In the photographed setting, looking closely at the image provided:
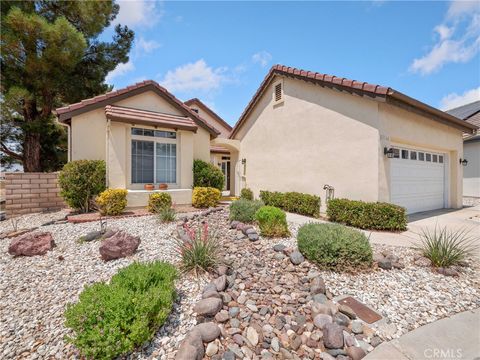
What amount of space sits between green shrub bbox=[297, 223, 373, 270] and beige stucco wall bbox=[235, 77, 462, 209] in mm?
4233

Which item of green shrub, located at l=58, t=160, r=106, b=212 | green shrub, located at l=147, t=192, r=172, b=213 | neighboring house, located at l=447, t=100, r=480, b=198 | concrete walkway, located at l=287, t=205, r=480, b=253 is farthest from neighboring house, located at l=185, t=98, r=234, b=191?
neighboring house, located at l=447, t=100, r=480, b=198

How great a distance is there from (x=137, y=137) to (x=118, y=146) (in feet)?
3.05

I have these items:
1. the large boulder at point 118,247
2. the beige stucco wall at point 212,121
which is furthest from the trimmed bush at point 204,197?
the beige stucco wall at point 212,121

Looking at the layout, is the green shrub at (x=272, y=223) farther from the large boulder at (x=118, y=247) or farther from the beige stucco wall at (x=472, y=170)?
the beige stucco wall at (x=472, y=170)

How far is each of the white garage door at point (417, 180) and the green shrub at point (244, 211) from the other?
233 inches

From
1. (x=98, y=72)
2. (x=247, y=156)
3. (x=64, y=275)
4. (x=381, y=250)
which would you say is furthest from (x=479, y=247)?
(x=98, y=72)

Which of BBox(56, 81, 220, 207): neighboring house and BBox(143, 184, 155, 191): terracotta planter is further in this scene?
BBox(143, 184, 155, 191): terracotta planter

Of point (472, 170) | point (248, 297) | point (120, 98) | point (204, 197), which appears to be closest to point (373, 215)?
point (248, 297)

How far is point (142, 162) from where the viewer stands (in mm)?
9938

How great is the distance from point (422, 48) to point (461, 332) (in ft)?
37.1

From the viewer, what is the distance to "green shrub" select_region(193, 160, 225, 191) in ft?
36.3

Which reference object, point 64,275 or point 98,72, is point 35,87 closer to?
point 98,72

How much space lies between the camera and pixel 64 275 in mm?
4195

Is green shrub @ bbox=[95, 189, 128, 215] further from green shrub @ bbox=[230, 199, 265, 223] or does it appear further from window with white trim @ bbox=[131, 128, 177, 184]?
green shrub @ bbox=[230, 199, 265, 223]
